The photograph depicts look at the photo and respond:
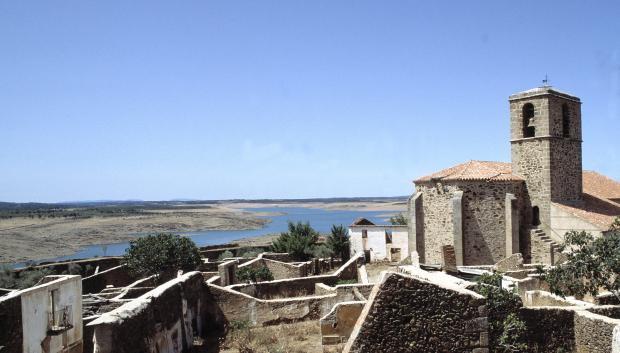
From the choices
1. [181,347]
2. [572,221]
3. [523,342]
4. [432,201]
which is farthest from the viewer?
[432,201]

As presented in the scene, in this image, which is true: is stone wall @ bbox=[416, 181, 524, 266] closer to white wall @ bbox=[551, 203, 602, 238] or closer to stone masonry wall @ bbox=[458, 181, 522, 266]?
stone masonry wall @ bbox=[458, 181, 522, 266]

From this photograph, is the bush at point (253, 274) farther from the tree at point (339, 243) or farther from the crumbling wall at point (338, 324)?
the tree at point (339, 243)

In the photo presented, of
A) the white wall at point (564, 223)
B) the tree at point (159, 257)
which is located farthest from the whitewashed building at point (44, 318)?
the white wall at point (564, 223)

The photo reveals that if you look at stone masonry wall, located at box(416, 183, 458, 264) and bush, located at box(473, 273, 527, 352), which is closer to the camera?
bush, located at box(473, 273, 527, 352)

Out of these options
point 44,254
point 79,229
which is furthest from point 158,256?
point 79,229

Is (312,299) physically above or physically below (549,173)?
below

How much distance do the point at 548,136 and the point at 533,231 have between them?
4318mm

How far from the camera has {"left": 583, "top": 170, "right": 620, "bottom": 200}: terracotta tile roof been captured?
99.3 ft

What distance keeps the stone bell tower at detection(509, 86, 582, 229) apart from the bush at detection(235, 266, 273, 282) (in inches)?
482

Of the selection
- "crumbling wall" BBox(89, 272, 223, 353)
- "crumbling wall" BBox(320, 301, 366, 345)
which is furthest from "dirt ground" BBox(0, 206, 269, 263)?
"crumbling wall" BBox(320, 301, 366, 345)

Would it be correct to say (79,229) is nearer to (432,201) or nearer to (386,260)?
(386,260)

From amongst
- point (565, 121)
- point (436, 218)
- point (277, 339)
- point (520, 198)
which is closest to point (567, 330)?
point (277, 339)

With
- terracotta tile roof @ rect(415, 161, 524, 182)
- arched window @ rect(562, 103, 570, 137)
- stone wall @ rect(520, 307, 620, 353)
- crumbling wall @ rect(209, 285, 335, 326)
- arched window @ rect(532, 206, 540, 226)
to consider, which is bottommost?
crumbling wall @ rect(209, 285, 335, 326)

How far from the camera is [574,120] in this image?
26250 mm
